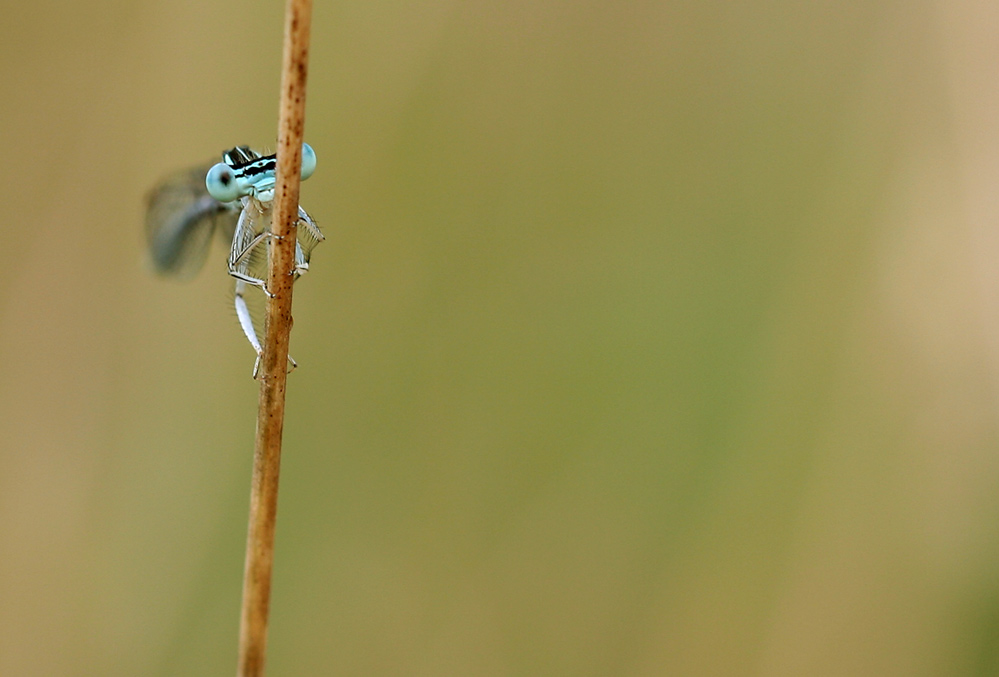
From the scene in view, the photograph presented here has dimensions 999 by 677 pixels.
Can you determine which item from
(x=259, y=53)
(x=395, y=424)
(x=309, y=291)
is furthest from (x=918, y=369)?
(x=259, y=53)

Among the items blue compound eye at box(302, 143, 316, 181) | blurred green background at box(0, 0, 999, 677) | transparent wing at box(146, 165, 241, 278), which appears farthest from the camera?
blurred green background at box(0, 0, 999, 677)

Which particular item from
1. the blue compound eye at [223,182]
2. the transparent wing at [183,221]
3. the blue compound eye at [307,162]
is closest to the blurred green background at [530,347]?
the transparent wing at [183,221]

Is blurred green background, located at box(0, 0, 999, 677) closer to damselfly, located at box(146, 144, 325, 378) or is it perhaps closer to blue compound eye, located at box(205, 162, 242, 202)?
damselfly, located at box(146, 144, 325, 378)

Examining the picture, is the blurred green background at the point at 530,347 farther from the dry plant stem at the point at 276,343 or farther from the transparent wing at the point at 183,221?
the dry plant stem at the point at 276,343

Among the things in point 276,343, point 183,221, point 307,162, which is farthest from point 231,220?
point 276,343

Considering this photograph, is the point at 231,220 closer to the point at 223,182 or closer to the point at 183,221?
the point at 183,221

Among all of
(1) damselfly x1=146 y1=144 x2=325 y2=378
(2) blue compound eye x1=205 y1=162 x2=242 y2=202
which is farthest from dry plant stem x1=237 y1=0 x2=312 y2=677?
(2) blue compound eye x1=205 y1=162 x2=242 y2=202

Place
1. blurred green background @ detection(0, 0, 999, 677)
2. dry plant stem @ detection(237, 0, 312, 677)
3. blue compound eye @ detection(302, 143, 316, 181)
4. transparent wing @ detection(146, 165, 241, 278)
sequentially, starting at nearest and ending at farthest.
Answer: dry plant stem @ detection(237, 0, 312, 677)
blue compound eye @ detection(302, 143, 316, 181)
transparent wing @ detection(146, 165, 241, 278)
blurred green background @ detection(0, 0, 999, 677)
